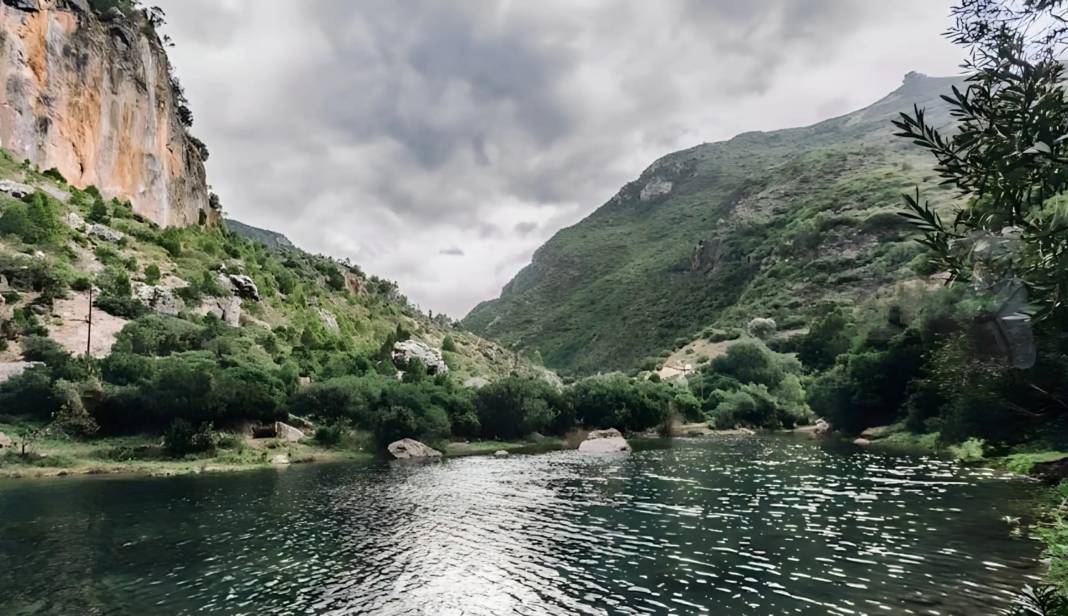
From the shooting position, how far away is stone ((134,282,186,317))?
86.0 metres

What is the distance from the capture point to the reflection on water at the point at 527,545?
63.9ft

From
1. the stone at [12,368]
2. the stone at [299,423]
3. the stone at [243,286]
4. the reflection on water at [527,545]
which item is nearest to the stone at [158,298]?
the stone at [243,286]

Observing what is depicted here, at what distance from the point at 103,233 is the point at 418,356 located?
5412 centimetres

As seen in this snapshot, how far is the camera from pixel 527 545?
2714 centimetres

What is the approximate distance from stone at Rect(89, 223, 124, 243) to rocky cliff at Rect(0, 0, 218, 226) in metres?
14.5

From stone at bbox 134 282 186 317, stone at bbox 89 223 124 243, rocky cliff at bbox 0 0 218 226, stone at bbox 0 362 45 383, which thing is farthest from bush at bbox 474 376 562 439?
rocky cliff at bbox 0 0 218 226

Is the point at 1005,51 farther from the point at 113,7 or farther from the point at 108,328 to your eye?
the point at 113,7

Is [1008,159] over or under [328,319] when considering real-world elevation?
under

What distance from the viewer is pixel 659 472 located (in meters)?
51.8

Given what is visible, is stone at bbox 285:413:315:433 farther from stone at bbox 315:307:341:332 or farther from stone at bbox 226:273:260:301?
stone at bbox 315:307:341:332

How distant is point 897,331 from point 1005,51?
80.8 m

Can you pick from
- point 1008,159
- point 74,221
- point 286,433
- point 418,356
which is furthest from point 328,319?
point 1008,159

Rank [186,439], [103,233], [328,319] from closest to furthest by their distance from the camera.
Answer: [186,439] → [103,233] → [328,319]

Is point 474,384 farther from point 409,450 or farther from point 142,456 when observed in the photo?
point 142,456
